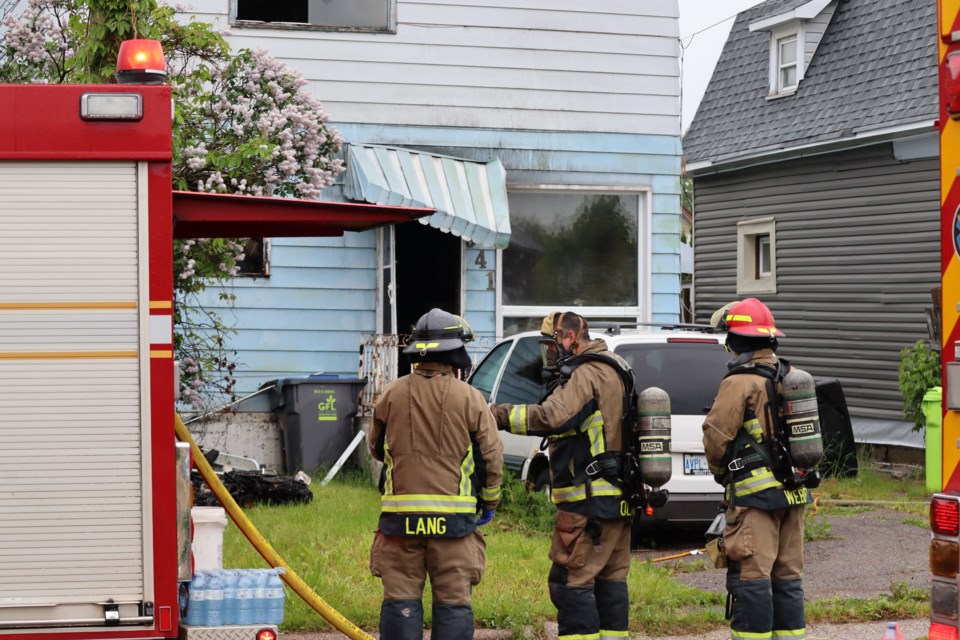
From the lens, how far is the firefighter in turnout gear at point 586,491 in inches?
259

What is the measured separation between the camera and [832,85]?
19.7 meters

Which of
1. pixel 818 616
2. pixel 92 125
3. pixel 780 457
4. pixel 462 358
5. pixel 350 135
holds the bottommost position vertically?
pixel 818 616

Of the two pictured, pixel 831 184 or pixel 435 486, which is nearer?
pixel 435 486

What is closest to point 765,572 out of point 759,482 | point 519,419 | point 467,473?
point 759,482

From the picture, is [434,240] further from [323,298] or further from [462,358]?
[462,358]

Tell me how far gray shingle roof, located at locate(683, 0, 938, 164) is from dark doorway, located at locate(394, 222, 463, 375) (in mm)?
6677

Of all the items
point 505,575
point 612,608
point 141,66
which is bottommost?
point 505,575

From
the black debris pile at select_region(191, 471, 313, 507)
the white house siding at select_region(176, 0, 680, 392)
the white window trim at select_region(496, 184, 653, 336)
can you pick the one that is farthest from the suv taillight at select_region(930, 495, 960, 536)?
the white window trim at select_region(496, 184, 653, 336)

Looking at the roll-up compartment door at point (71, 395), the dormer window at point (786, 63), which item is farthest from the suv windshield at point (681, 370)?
the dormer window at point (786, 63)

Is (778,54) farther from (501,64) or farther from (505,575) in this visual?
(505,575)

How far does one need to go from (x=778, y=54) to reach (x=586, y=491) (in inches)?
633

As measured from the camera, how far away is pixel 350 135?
43.1 ft

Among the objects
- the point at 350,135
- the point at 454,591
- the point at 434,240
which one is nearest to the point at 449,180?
the point at 350,135

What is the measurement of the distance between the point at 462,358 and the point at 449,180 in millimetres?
6960
